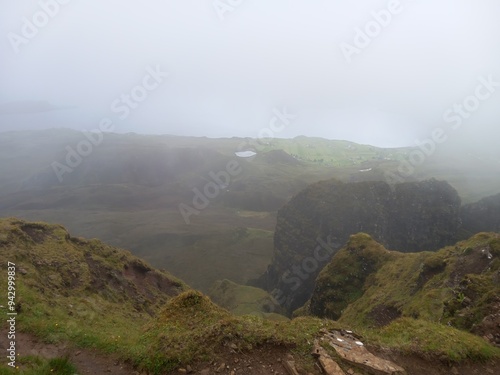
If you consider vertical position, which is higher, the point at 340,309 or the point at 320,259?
the point at 340,309

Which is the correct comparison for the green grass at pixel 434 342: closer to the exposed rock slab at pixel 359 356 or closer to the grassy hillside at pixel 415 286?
the exposed rock slab at pixel 359 356

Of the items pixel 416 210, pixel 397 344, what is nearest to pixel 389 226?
pixel 416 210

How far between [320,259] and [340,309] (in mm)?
50323

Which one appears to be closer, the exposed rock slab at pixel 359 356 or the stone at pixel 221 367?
the stone at pixel 221 367

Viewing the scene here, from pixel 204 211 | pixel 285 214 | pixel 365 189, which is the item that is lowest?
pixel 204 211

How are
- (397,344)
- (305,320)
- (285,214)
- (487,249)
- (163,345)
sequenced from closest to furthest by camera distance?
(163,345)
(397,344)
(305,320)
(487,249)
(285,214)

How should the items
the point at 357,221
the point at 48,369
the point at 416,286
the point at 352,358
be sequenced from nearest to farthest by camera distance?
1. the point at 48,369
2. the point at 352,358
3. the point at 416,286
4. the point at 357,221

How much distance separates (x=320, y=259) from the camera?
8762cm

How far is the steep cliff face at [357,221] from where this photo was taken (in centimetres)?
8725

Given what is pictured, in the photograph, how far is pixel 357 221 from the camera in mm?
86125

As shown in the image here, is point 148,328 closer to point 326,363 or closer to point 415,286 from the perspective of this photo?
point 326,363

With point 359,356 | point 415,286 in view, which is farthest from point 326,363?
point 415,286

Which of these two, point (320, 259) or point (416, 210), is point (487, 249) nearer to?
point (320, 259)

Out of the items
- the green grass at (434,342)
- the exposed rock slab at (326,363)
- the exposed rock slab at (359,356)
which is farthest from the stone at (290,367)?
the green grass at (434,342)
